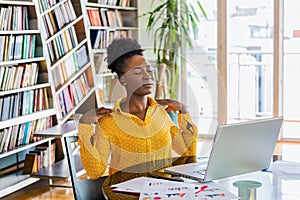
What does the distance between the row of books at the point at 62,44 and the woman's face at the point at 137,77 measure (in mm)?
2256

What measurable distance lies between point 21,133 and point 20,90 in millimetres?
335

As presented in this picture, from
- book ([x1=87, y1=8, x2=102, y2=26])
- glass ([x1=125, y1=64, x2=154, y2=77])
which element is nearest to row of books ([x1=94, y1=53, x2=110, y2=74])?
glass ([x1=125, y1=64, x2=154, y2=77])

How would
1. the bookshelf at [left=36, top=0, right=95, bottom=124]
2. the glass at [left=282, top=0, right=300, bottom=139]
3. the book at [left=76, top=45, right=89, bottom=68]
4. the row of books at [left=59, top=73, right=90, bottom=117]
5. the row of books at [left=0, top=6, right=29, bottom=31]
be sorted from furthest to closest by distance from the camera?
the glass at [left=282, top=0, right=300, bottom=139] < the book at [left=76, top=45, right=89, bottom=68] < the row of books at [left=59, top=73, right=90, bottom=117] < the bookshelf at [left=36, top=0, right=95, bottom=124] < the row of books at [left=0, top=6, right=29, bottom=31]

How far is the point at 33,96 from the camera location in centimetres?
406

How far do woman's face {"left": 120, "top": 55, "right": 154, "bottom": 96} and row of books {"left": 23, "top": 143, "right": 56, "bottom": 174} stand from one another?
2037 mm

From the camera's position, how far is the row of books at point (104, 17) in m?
4.91

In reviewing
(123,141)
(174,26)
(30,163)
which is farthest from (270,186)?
(174,26)

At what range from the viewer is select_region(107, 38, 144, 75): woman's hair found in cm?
213

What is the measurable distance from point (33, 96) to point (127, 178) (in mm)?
2261

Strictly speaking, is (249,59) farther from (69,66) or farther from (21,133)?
(21,133)

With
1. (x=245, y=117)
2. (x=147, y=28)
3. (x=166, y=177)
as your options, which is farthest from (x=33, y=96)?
(x=245, y=117)

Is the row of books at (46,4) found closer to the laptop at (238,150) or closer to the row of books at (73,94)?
the row of books at (73,94)

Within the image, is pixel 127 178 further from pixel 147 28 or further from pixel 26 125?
pixel 147 28

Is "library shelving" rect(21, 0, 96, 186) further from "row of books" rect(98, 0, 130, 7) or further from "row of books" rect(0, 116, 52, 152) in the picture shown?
"row of books" rect(98, 0, 130, 7)
